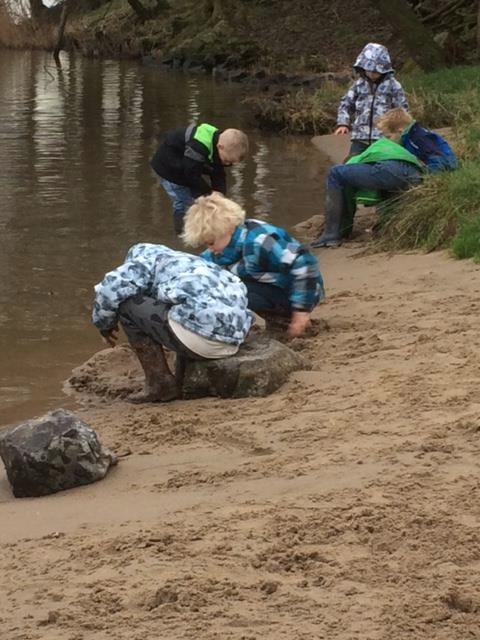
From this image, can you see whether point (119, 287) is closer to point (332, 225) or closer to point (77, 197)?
point (332, 225)

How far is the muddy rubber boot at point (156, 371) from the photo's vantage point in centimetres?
660

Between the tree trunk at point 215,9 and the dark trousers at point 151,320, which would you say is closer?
the dark trousers at point 151,320

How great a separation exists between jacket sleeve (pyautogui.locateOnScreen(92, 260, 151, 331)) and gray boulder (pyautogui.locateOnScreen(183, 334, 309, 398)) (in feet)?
1.61

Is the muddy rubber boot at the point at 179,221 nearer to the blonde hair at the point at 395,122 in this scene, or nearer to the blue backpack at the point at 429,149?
the blonde hair at the point at 395,122

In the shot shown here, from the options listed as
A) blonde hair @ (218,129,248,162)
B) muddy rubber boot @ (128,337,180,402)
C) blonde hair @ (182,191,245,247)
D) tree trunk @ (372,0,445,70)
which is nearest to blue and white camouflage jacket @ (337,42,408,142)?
blonde hair @ (218,129,248,162)

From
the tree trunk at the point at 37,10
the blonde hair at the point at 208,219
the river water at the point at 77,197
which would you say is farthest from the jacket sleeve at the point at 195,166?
the tree trunk at the point at 37,10

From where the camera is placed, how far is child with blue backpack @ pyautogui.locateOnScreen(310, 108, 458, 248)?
1003cm

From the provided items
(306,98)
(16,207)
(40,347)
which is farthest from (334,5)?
(40,347)

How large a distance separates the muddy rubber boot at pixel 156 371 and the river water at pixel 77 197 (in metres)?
0.71

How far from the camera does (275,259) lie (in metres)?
6.94

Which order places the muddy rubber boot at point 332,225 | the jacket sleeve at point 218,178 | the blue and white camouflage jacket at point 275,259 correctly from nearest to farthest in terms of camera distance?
the blue and white camouflage jacket at point 275,259
the jacket sleeve at point 218,178
the muddy rubber boot at point 332,225

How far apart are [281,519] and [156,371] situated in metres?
2.39

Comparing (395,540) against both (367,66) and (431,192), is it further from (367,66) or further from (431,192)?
(367,66)

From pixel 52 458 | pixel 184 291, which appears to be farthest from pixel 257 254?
pixel 52 458
